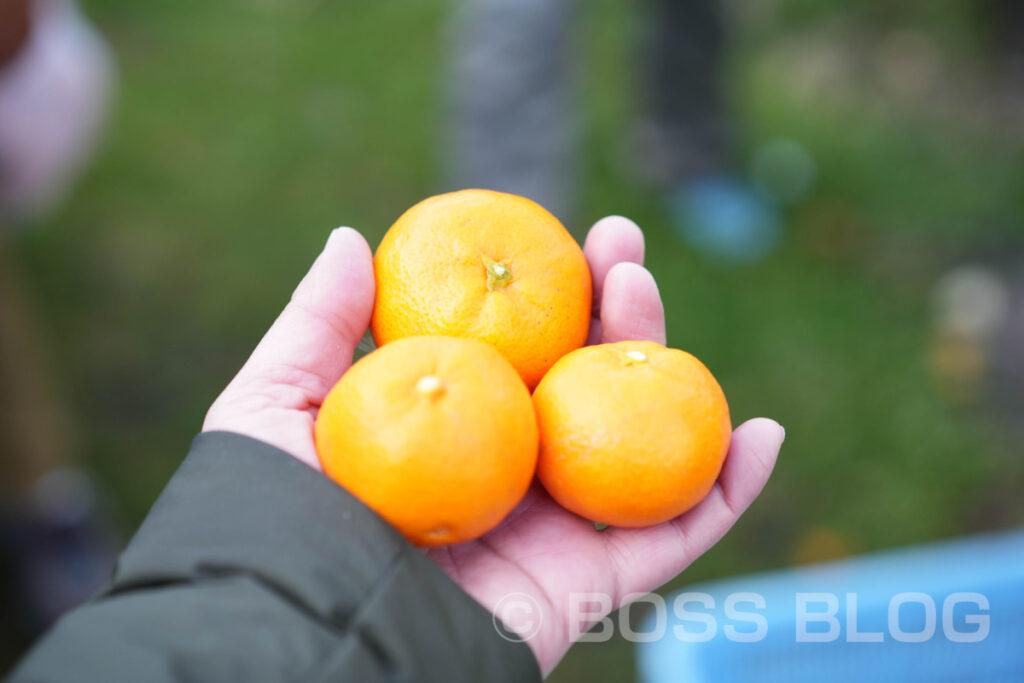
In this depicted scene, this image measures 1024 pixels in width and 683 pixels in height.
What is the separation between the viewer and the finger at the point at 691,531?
1.73 m

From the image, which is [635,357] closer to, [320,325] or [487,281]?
[487,281]

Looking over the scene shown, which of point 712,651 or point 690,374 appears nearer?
point 690,374

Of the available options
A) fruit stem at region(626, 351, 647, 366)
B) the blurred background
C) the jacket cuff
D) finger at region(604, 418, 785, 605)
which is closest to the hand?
finger at region(604, 418, 785, 605)

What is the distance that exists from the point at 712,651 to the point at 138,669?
151cm

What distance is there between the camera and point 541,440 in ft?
5.41

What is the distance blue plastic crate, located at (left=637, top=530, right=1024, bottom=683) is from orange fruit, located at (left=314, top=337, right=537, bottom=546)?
999 mm

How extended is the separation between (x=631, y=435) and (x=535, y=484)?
360 mm

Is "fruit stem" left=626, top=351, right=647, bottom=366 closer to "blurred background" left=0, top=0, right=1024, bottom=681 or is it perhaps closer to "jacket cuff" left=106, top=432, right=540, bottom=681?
"jacket cuff" left=106, top=432, right=540, bottom=681

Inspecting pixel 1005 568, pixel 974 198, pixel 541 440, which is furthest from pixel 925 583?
pixel 974 198

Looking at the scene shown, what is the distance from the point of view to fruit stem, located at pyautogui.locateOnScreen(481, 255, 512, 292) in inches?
68.2

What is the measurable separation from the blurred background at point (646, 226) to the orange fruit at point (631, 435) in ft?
5.26

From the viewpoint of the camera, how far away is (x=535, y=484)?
6.05ft

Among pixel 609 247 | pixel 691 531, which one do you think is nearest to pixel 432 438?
pixel 691 531

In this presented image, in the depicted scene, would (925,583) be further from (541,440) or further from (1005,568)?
(541,440)
